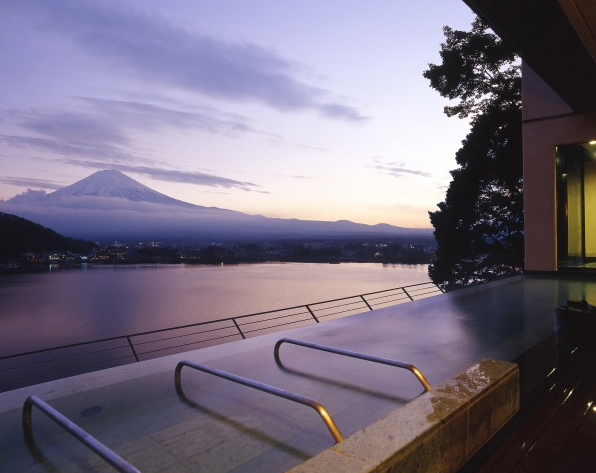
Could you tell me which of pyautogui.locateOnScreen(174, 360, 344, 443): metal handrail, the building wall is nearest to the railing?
pyautogui.locateOnScreen(174, 360, 344, 443): metal handrail

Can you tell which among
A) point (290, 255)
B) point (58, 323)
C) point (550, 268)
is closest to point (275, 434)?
point (550, 268)

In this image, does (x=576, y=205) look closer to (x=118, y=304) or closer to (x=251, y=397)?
(x=251, y=397)

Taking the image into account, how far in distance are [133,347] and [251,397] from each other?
2.39 m

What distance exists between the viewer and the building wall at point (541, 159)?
802 centimetres

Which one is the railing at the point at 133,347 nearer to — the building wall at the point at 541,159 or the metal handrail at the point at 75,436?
the metal handrail at the point at 75,436

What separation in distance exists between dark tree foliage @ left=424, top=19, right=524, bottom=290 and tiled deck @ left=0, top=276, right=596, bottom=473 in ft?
34.3

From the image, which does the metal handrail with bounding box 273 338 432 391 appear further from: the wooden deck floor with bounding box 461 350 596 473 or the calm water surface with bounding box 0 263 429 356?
the calm water surface with bounding box 0 263 429 356

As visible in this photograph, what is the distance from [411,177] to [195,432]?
97.5 ft

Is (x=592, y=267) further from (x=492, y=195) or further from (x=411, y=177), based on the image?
(x=411, y=177)

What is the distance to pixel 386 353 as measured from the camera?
3.37 meters

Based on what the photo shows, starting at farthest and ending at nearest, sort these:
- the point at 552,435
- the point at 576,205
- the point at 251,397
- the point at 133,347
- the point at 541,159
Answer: the point at 576,205
the point at 541,159
the point at 133,347
the point at 251,397
the point at 552,435

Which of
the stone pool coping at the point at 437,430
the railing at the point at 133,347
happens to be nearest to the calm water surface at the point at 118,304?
the railing at the point at 133,347

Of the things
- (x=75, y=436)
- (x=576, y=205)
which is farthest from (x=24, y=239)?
(x=75, y=436)

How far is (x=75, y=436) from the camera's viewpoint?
4.94 feet
